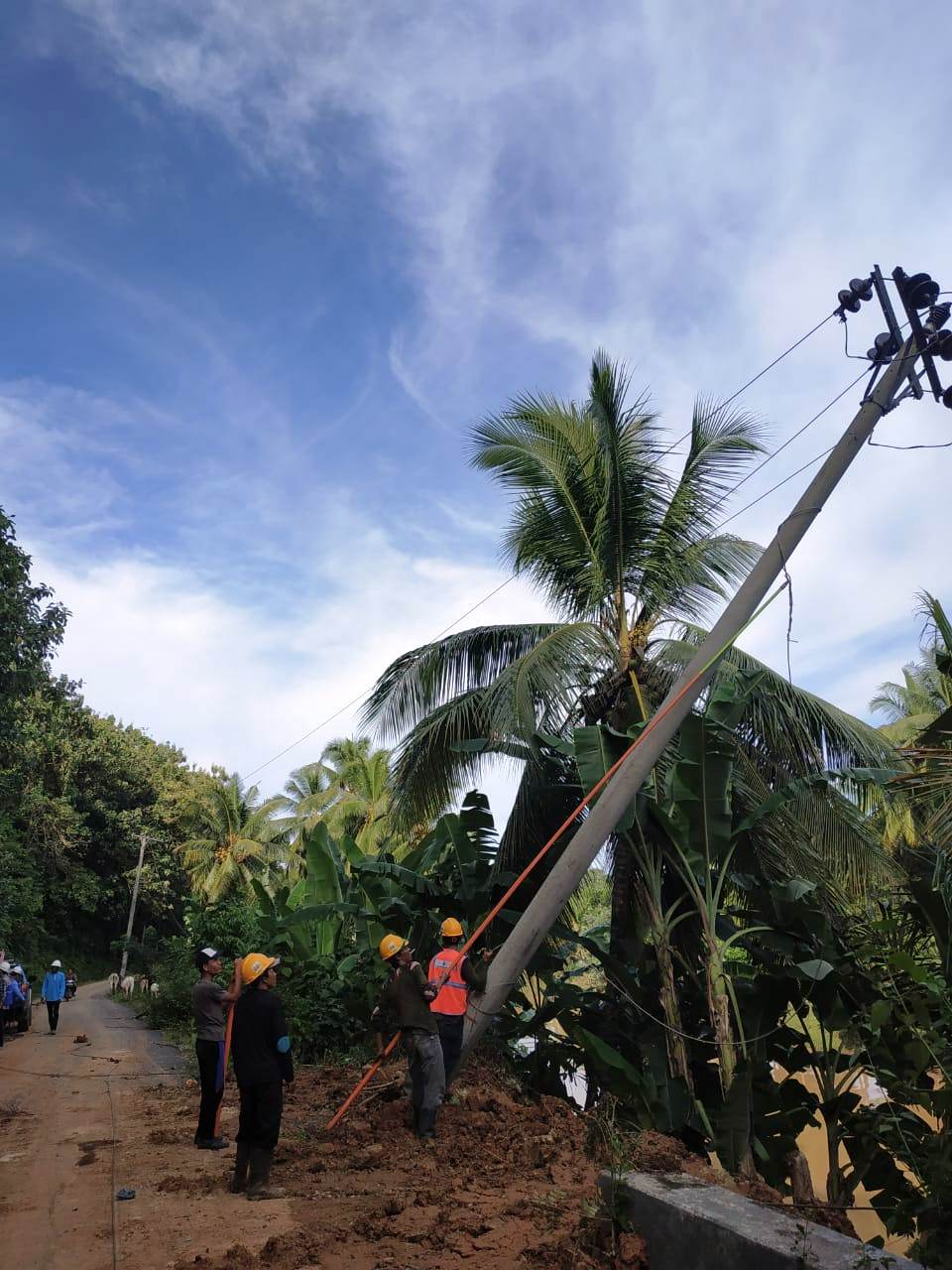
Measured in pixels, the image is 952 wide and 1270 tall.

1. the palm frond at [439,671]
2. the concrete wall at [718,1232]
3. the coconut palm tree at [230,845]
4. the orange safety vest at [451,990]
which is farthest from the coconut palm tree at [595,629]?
the coconut palm tree at [230,845]

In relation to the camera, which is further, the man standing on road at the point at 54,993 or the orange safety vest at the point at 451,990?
the man standing on road at the point at 54,993

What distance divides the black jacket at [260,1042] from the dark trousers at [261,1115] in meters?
0.05

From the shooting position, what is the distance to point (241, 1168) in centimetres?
624

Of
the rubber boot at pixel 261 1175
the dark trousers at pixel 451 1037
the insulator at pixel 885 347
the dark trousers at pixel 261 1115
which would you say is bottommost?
the rubber boot at pixel 261 1175

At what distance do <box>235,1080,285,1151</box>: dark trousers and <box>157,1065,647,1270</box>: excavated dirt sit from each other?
36cm

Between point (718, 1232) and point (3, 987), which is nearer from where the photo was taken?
point (718, 1232)

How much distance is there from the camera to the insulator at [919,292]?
8.93 meters

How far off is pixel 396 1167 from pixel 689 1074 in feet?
13.4

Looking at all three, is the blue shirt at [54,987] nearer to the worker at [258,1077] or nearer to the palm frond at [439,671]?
the palm frond at [439,671]

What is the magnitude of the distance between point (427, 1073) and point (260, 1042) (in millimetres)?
1464

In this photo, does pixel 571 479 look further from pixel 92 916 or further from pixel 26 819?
pixel 92 916

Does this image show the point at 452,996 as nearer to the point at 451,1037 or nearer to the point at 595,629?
the point at 451,1037

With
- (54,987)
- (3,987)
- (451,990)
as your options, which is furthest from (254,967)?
(54,987)

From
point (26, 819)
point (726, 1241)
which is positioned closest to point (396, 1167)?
point (726, 1241)
